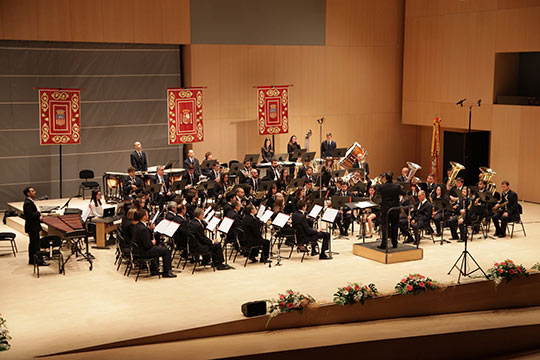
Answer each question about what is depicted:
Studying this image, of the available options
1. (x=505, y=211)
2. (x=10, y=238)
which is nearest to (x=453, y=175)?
(x=505, y=211)

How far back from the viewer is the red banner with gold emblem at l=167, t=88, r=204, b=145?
62.8 ft

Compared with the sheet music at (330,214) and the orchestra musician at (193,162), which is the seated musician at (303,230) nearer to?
the sheet music at (330,214)

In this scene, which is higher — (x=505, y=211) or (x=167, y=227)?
(x=167, y=227)

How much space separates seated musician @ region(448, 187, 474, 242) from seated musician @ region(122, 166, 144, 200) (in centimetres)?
720

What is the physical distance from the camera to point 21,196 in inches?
721

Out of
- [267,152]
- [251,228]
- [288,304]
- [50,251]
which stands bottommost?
[288,304]

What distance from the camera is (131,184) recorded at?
16.5 metres

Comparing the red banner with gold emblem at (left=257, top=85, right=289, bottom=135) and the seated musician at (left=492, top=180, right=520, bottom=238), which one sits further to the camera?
the red banner with gold emblem at (left=257, top=85, right=289, bottom=135)

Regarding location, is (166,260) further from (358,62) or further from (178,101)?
(358,62)

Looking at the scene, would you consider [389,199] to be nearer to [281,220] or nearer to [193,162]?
[281,220]

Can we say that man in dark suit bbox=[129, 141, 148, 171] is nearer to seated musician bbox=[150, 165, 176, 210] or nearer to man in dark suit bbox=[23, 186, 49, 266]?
seated musician bbox=[150, 165, 176, 210]

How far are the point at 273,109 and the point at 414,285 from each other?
11007 millimetres

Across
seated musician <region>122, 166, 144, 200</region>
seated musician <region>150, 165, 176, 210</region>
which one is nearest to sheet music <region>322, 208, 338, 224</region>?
seated musician <region>150, 165, 176, 210</region>

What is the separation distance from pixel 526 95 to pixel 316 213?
1081 centimetres
